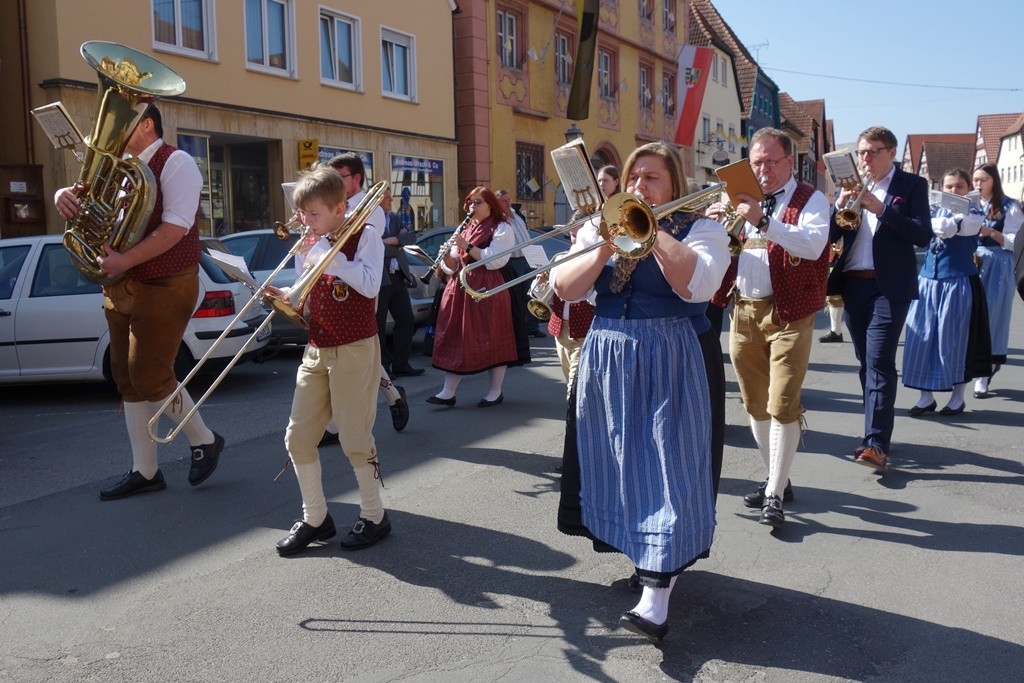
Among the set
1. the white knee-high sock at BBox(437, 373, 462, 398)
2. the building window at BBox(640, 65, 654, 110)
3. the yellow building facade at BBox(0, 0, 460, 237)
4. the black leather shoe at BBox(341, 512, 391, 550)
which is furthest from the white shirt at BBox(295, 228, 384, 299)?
the building window at BBox(640, 65, 654, 110)

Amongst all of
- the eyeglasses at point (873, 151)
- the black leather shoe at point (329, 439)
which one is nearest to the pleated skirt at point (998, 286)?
the eyeglasses at point (873, 151)

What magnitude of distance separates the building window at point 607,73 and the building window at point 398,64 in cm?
975

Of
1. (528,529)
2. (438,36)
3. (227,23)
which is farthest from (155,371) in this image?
(438,36)

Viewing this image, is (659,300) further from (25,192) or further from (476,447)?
(25,192)

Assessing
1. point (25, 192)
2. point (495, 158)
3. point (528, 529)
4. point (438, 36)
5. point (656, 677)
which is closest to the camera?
point (656, 677)

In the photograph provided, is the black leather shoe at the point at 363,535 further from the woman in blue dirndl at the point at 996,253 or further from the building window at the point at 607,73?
the building window at the point at 607,73

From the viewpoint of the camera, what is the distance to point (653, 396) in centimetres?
332

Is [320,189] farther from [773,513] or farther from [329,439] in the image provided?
[329,439]

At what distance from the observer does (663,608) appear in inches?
131

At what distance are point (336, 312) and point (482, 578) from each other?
1300 millimetres

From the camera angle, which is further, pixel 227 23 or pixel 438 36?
pixel 438 36

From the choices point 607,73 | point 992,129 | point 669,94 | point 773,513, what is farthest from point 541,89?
point 992,129

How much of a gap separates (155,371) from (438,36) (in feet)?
56.7

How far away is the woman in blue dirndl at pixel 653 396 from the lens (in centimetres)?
325
